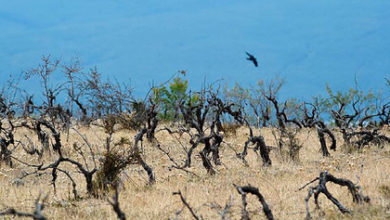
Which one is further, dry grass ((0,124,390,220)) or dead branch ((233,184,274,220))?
dry grass ((0,124,390,220))

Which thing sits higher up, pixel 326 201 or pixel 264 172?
pixel 264 172

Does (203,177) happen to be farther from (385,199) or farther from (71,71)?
(71,71)

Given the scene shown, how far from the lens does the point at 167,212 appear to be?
6.81 m

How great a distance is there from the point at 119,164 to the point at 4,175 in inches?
109

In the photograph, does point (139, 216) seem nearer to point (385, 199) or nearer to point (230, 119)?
point (385, 199)

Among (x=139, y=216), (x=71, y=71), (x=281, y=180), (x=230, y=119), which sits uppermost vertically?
(x=71, y=71)

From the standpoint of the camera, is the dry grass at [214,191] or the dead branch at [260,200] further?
the dry grass at [214,191]

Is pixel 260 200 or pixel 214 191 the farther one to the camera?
pixel 214 191

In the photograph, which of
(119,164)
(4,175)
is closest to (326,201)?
(119,164)

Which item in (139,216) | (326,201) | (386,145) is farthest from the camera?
(386,145)

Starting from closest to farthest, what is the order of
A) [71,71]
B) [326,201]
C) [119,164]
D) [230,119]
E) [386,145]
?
[326,201], [119,164], [386,145], [230,119], [71,71]

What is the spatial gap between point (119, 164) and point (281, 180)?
2.85 m

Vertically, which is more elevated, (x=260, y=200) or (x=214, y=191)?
(x=214, y=191)

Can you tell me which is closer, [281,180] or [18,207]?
[18,207]
